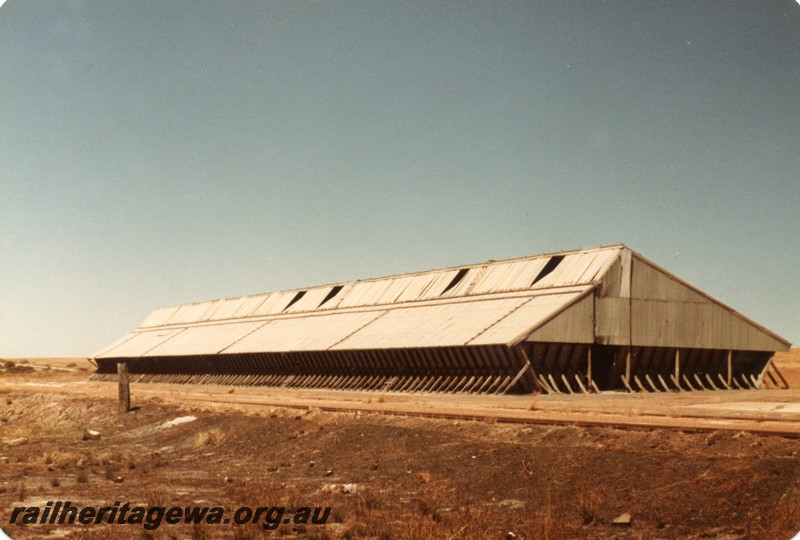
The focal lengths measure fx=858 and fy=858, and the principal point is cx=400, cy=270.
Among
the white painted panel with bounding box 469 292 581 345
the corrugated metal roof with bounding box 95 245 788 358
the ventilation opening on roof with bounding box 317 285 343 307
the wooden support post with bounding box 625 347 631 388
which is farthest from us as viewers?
the ventilation opening on roof with bounding box 317 285 343 307

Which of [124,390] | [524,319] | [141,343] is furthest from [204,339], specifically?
[524,319]

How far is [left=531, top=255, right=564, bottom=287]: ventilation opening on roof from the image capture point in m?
48.9

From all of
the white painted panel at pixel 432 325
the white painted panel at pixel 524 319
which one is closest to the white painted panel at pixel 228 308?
the white painted panel at pixel 432 325

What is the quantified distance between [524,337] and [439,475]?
21035 mm

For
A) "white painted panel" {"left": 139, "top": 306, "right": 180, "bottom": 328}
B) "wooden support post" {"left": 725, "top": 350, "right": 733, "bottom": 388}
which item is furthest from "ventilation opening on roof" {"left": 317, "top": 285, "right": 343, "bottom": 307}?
"wooden support post" {"left": 725, "top": 350, "right": 733, "bottom": 388}

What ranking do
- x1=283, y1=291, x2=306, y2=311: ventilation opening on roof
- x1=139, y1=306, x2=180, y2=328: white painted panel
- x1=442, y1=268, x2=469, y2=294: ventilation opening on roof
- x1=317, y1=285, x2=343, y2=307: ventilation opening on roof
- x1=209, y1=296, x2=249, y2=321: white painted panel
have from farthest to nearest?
1. x1=139, y1=306, x2=180, y2=328: white painted panel
2. x1=209, y1=296, x2=249, y2=321: white painted panel
3. x1=283, y1=291, x2=306, y2=311: ventilation opening on roof
4. x1=317, y1=285, x2=343, y2=307: ventilation opening on roof
5. x1=442, y1=268, x2=469, y2=294: ventilation opening on roof

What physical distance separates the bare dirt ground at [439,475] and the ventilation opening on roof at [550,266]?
19.3 metres

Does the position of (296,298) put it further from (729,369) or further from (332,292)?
(729,369)

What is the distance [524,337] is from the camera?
130ft

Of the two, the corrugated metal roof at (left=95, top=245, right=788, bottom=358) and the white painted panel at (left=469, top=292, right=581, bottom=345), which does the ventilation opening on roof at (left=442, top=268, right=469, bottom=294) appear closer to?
the corrugated metal roof at (left=95, top=245, right=788, bottom=358)

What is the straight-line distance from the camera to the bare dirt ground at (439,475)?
47.5 feet

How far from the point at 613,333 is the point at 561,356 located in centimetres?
339

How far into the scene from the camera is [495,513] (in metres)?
16.0

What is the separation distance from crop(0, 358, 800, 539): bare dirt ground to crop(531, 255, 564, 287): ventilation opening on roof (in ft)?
63.3
